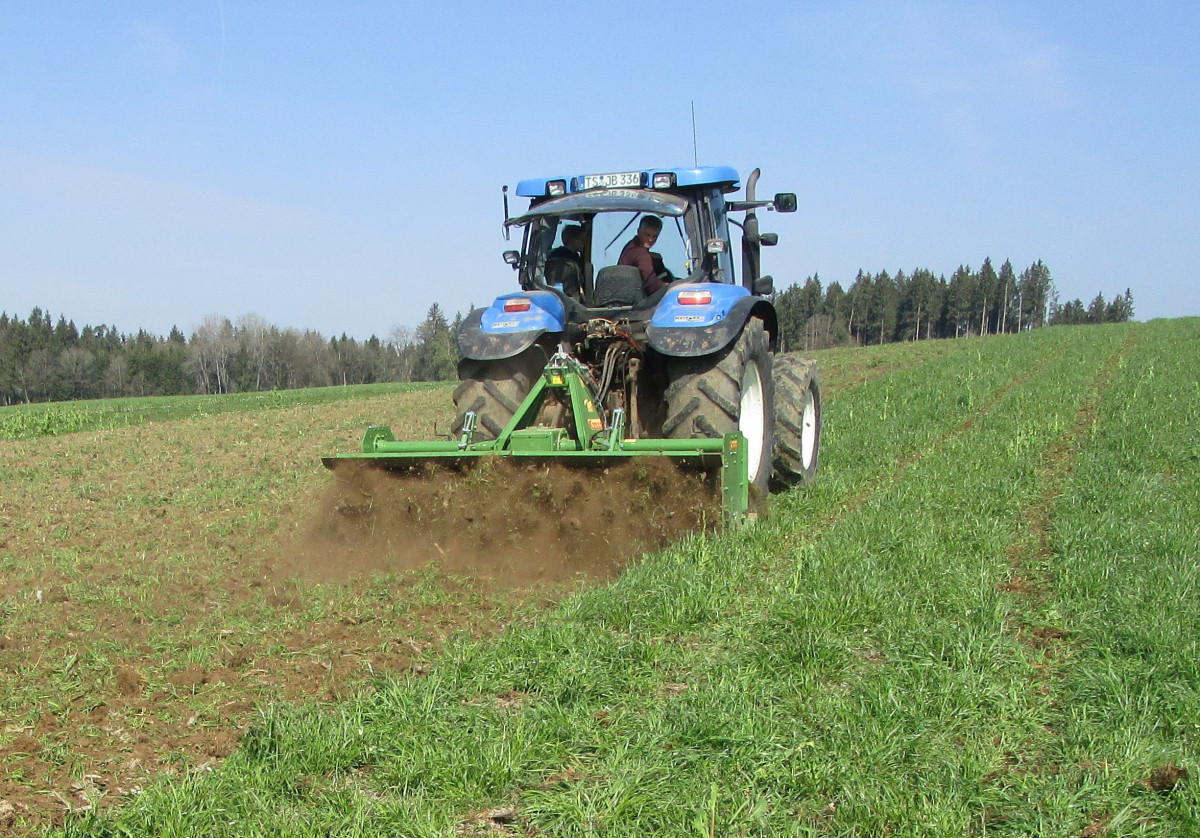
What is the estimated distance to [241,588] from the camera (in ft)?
17.6

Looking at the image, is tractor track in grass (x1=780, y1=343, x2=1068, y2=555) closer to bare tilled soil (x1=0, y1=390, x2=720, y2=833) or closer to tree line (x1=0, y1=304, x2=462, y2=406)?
bare tilled soil (x1=0, y1=390, x2=720, y2=833)

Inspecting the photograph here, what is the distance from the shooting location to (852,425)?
11.7 m

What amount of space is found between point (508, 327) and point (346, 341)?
97.3m

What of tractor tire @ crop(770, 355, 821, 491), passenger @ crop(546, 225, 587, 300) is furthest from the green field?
passenger @ crop(546, 225, 587, 300)

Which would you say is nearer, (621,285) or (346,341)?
(621,285)

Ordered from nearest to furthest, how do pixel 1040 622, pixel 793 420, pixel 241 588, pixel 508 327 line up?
pixel 1040 622 < pixel 241 588 < pixel 508 327 < pixel 793 420

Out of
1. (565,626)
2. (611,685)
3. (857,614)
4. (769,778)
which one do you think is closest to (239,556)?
(565,626)

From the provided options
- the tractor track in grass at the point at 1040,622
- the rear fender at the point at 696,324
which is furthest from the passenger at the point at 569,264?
the tractor track in grass at the point at 1040,622

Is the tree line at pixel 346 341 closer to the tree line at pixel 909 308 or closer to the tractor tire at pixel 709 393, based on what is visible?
the tree line at pixel 909 308

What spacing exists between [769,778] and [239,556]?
4390mm

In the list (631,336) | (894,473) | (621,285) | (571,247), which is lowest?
(894,473)

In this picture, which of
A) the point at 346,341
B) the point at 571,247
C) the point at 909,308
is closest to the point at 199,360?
the point at 346,341

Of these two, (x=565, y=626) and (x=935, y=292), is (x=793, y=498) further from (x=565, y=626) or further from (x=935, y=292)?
(x=935, y=292)

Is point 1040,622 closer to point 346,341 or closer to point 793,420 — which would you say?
point 793,420
